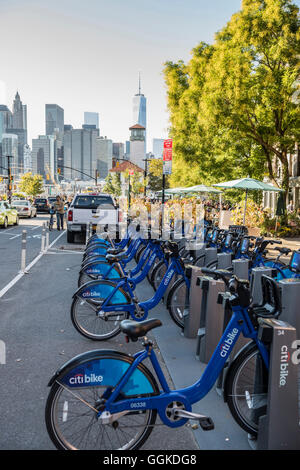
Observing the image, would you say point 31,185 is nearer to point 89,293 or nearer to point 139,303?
point 89,293

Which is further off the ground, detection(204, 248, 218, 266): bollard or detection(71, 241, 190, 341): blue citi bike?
detection(204, 248, 218, 266): bollard

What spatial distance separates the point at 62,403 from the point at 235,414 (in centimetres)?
133

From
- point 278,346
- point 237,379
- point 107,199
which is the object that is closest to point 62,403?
point 237,379

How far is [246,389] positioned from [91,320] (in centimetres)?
287

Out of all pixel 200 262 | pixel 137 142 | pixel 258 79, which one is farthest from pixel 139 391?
pixel 137 142

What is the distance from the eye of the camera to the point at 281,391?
2.95 metres

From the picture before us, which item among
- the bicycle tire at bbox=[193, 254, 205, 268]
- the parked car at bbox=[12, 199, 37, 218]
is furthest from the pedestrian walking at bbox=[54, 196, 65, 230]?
the bicycle tire at bbox=[193, 254, 205, 268]

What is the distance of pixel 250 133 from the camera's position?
20891 mm

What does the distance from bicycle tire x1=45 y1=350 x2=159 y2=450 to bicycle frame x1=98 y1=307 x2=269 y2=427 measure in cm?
5

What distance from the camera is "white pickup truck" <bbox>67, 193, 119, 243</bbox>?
50.6 feet

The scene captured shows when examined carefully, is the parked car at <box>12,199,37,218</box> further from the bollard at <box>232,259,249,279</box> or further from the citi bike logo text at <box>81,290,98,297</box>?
the citi bike logo text at <box>81,290,98,297</box>

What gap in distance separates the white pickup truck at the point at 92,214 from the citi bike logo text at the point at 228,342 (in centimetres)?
1186

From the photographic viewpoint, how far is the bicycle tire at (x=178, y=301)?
586cm
